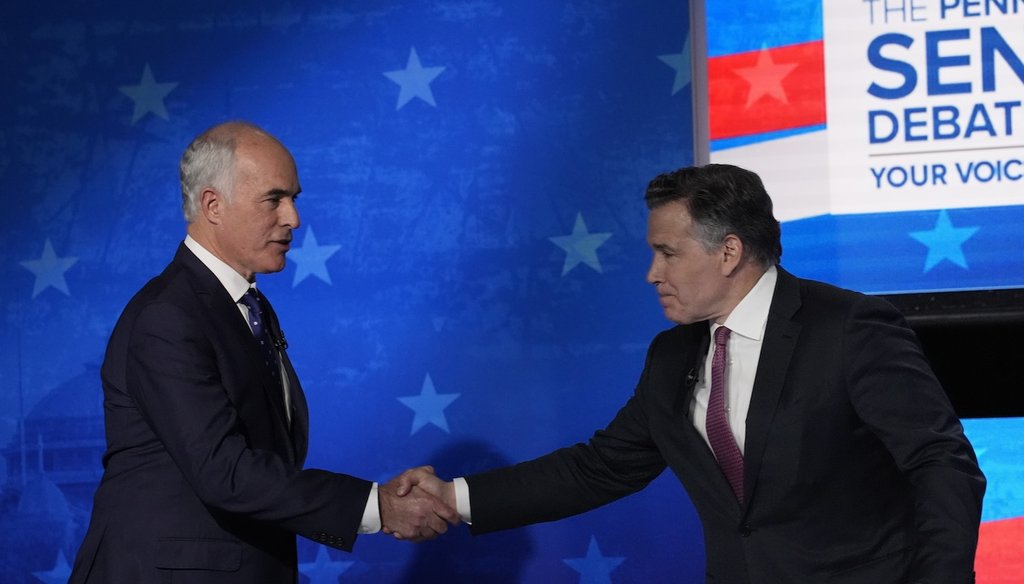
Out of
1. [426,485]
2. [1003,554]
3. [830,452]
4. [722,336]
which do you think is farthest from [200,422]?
[1003,554]

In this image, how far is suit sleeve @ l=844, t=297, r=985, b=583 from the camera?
1.67 meters

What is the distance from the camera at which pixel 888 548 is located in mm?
1903

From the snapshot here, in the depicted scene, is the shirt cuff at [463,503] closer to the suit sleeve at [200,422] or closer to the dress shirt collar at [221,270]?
the suit sleeve at [200,422]

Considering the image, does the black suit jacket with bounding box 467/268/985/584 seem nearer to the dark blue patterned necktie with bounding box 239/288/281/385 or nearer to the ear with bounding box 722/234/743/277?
the ear with bounding box 722/234/743/277

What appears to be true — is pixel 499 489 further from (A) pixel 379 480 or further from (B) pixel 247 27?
(B) pixel 247 27

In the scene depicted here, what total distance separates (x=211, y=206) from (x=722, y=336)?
0.99m

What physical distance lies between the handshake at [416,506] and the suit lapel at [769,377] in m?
0.71

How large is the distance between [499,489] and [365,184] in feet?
4.34

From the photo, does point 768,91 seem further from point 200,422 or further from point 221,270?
point 200,422

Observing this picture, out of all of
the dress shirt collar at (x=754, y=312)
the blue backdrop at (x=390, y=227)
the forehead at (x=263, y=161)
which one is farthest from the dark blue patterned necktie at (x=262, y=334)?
the blue backdrop at (x=390, y=227)

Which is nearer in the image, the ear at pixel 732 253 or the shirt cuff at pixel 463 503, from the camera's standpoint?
the ear at pixel 732 253

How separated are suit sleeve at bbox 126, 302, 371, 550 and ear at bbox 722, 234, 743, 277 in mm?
874

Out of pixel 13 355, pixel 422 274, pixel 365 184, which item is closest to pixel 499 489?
pixel 422 274

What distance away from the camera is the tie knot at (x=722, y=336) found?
81.6 inches
